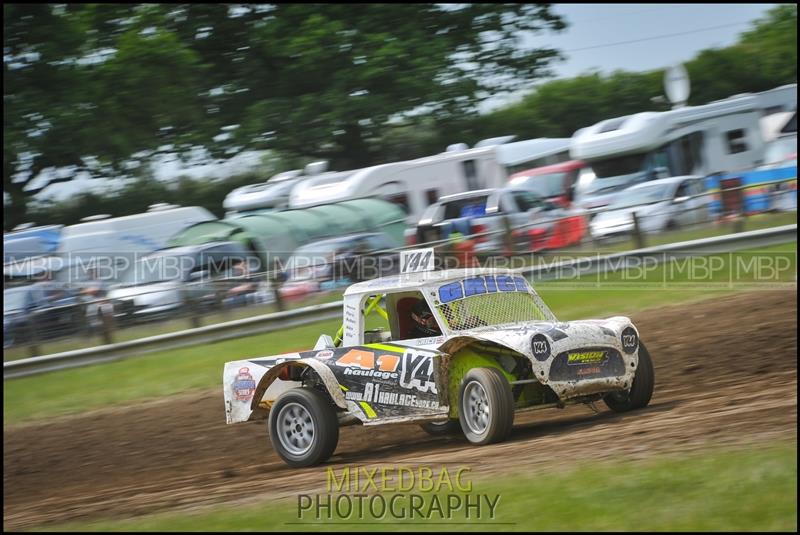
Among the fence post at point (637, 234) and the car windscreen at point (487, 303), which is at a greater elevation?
the fence post at point (637, 234)

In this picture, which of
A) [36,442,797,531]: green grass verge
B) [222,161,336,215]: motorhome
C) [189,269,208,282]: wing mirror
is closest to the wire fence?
[189,269,208,282]: wing mirror

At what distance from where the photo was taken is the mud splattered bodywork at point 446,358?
28.3ft

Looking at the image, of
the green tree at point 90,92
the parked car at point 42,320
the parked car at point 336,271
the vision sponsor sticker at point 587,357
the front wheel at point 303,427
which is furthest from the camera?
the green tree at point 90,92

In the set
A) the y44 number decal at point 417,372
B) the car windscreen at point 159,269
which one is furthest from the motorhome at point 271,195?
the y44 number decal at point 417,372

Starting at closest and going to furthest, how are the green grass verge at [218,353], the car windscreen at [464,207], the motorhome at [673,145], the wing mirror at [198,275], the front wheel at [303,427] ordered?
1. the front wheel at [303,427]
2. the green grass verge at [218,353]
3. the wing mirror at [198,275]
4. the car windscreen at [464,207]
5. the motorhome at [673,145]

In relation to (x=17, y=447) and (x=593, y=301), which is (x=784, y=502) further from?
(x=593, y=301)

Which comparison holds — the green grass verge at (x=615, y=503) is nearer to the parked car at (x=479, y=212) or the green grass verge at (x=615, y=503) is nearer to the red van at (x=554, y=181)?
the parked car at (x=479, y=212)

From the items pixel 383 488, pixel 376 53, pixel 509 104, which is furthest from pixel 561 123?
pixel 383 488

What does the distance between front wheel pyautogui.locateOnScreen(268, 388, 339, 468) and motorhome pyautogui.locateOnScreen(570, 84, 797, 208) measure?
1701cm

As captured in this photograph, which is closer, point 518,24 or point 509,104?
point 518,24

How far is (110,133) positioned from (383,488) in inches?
1201

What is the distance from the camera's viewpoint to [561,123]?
152ft

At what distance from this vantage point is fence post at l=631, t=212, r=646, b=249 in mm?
17797

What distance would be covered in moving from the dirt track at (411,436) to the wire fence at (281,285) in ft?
11.1
